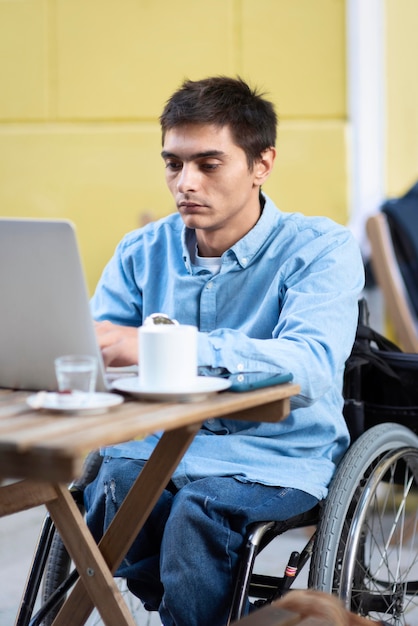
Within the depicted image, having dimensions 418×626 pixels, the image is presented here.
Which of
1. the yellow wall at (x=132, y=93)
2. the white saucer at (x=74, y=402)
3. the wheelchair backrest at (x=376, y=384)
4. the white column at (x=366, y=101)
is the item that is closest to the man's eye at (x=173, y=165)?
the wheelchair backrest at (x=376, y=384)

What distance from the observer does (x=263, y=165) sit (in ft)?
7.59

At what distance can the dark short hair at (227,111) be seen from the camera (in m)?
2.18

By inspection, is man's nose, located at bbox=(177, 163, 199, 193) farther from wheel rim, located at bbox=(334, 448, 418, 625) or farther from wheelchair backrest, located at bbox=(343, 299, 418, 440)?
wheel rim, located at bbox=(334, 448, 418, 625)

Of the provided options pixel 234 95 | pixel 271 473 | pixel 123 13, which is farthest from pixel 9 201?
pixel 271 473

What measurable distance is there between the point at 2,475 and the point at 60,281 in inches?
13.6

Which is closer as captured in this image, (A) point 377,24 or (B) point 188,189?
(B) point 188,189

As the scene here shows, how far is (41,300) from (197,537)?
1.94ft

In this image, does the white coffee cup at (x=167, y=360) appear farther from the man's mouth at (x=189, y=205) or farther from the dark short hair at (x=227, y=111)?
the dark short hair at (x=227, y=111)

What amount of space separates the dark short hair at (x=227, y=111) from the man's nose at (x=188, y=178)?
3.7 inches

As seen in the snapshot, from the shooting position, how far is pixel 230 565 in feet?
6.25

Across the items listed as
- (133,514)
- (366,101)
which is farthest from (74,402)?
(366,101)

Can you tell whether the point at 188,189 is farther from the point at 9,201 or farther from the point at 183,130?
the point at 9,201

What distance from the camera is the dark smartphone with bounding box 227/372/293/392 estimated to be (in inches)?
60.3

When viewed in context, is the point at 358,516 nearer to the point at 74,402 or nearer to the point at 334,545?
the point at 334,545
